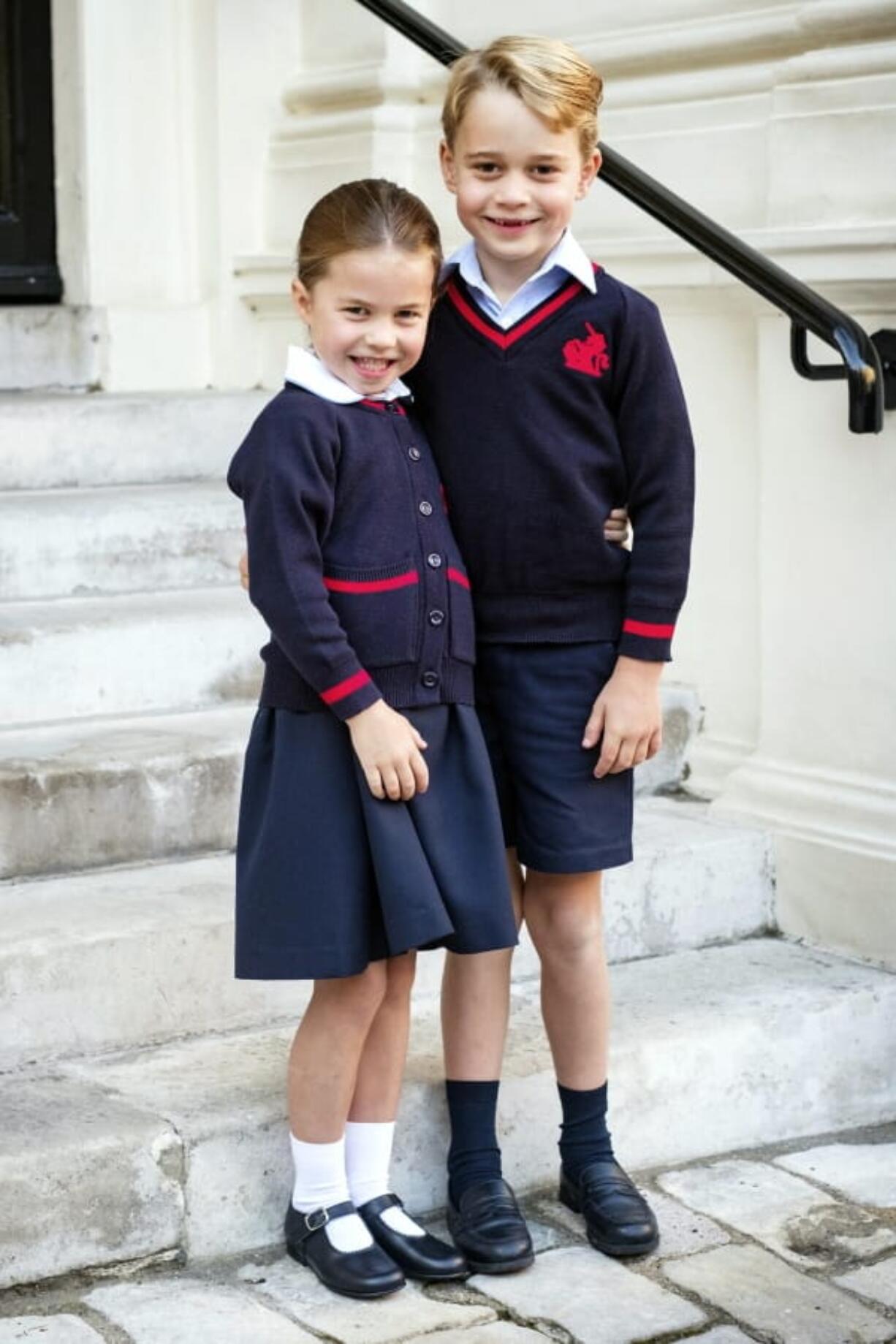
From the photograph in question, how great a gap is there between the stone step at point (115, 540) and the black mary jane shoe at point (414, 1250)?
5.27 ft

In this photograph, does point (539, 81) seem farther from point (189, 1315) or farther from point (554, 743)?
point (189, 1315)

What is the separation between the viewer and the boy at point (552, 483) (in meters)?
2.68

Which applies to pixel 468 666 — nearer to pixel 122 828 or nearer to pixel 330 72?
pixel 122 828

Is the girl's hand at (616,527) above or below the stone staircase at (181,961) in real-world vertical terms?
above

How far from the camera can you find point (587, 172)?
108 inches

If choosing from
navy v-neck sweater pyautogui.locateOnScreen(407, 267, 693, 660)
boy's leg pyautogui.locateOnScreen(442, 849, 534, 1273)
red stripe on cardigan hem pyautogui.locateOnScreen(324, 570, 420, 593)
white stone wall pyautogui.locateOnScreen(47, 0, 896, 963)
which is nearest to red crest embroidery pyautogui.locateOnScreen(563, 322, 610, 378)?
navy v-neck sweater pyautogui.locateOnScreen(407, 267, 693, 660)

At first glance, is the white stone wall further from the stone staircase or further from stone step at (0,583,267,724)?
stone step at (0,583,267,724)

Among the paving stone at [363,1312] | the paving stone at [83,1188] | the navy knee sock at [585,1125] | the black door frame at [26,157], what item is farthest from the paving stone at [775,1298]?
the black door frame at [26,157]

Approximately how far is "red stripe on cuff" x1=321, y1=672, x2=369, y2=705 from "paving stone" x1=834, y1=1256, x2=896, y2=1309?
3.32 ft

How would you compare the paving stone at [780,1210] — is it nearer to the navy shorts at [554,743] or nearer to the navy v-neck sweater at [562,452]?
the navy shorts at [554,743]

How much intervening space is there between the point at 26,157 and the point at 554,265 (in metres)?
2.37

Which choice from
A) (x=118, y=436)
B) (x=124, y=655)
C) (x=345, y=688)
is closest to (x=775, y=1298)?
(x=345, y=688)

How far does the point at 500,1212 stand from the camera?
9.40 feet

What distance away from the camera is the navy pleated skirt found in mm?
2621
